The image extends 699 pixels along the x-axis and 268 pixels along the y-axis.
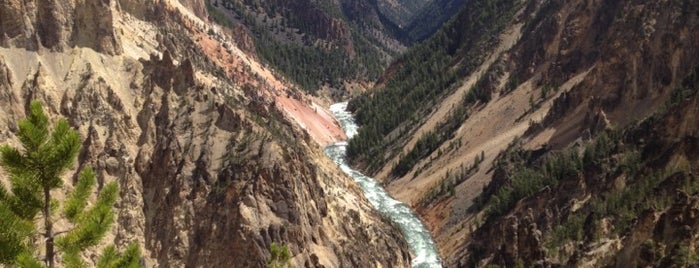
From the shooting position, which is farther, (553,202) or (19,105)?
(553,202)

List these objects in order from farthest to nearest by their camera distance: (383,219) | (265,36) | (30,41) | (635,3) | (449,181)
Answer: (265,36)
(635,3)
(449,181)
(383,219)
(30,41)

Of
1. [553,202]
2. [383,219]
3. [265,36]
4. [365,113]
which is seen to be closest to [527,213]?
[553,202]

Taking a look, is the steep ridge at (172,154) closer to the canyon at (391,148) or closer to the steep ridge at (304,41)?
the canyon at (391,148)

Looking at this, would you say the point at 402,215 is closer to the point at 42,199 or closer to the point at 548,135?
the point at 548,135

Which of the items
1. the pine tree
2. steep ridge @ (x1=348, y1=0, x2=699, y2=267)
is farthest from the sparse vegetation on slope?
the pine tree

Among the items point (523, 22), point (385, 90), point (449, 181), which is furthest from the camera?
point (385, 90)

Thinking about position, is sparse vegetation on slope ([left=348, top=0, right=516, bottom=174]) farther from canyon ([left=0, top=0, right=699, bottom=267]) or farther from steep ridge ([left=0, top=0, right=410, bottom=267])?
steep ridge ([left=0, top=0, right=410, bottom=267])

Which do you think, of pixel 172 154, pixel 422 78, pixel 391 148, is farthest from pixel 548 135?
pixel 422 78

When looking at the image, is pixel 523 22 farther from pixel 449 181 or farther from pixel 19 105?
pixel 19 105

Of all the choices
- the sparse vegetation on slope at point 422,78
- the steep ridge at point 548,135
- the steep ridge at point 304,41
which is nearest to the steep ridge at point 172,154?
the steep ridge at point 548,135
